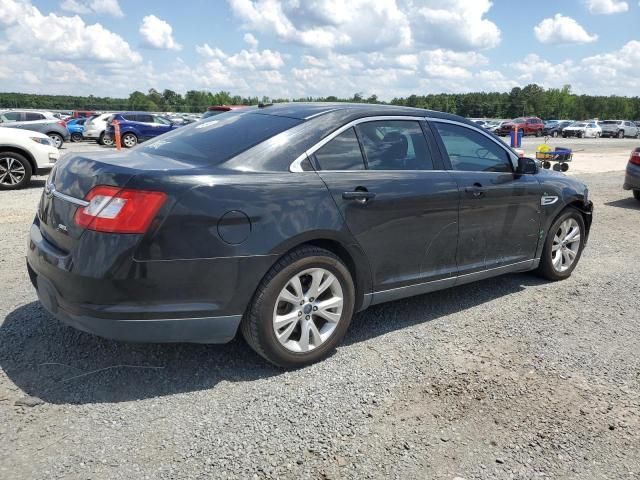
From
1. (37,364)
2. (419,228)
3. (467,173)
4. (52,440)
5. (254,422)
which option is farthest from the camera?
(467,173)

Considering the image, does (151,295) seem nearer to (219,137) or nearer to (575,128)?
(219,137)

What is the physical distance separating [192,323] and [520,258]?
3.13m

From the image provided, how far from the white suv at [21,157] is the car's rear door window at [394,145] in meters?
8.55

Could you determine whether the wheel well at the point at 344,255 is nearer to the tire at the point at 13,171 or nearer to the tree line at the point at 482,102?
the tire at the point at 13,171

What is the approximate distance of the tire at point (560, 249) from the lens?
16.9 ft

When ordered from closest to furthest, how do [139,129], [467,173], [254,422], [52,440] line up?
[52,440], [254,422], [467,173], [139,129]

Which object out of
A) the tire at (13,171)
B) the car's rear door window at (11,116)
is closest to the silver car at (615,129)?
the car's rear door window at (11,116)

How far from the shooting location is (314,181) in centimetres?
332

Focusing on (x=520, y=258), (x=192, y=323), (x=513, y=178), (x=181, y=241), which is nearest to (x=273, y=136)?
(x=181, y=241)

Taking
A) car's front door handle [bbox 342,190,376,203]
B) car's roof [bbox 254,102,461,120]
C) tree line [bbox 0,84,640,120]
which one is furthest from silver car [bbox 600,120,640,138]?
car's front door handle [bbox 342,190,376,203]

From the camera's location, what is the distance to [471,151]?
176 inches

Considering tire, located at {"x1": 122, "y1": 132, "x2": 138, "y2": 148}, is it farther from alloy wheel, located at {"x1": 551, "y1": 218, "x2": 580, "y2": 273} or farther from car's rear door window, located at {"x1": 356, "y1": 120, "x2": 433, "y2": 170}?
car's rear door window, located at {"x1": 356, "y1": 120, "x2": 433, "y2": 170}

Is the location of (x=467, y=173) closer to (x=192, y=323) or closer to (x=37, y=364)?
(x=192, y=323)

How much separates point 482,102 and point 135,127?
82.8 meters
